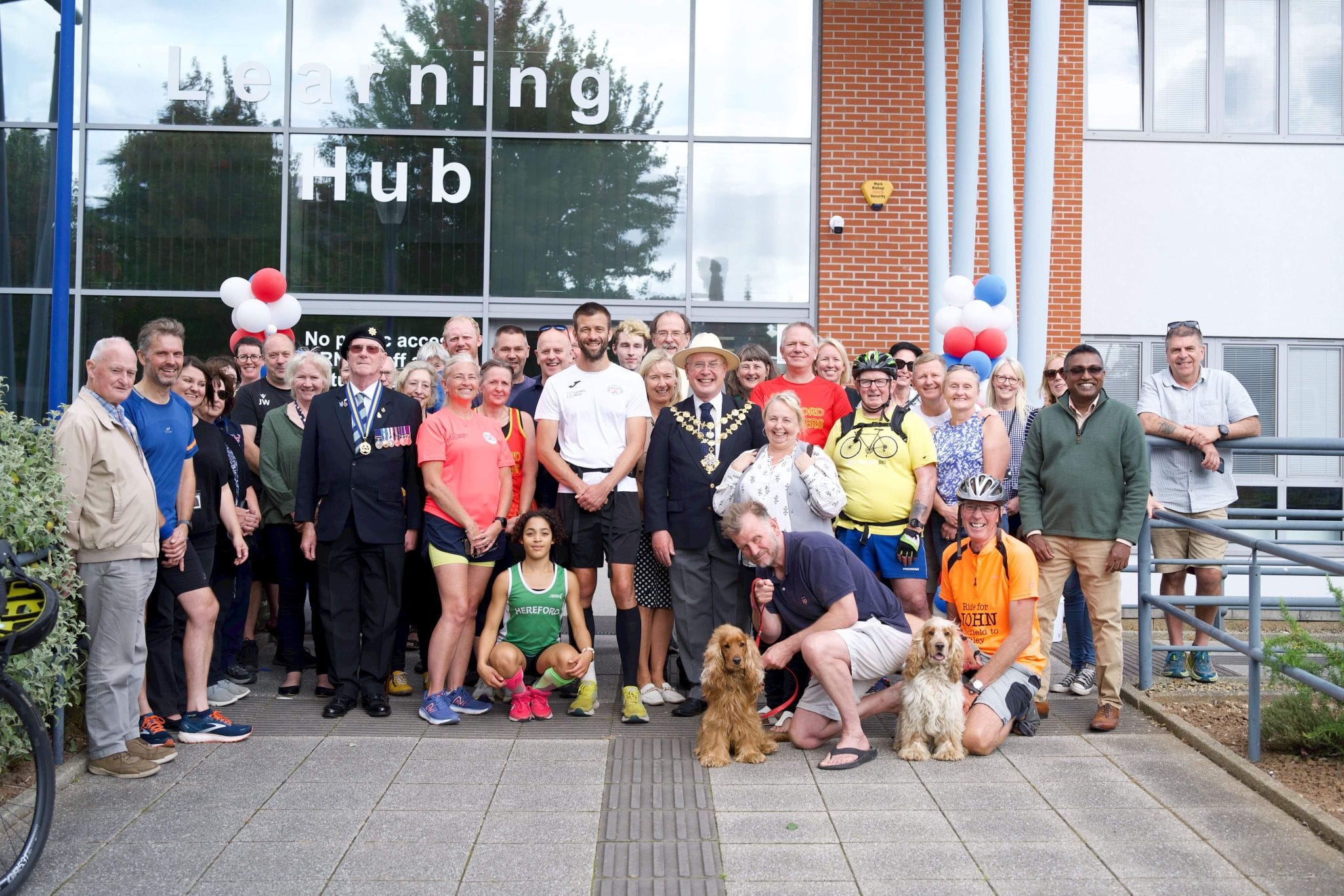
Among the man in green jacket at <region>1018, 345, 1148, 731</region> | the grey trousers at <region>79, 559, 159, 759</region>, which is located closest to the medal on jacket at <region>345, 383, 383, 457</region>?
the grey trousers at <region>79, 559, 159, 759</region>

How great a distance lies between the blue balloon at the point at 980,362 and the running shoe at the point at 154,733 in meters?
5.31

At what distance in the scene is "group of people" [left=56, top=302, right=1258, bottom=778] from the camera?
560cm

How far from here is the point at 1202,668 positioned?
6.73 m

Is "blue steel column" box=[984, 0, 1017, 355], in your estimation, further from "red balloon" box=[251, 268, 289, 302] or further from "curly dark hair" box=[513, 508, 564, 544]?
"red balloon" box=[251, 268, 289, 302]

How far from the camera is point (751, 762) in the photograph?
5.35 meters

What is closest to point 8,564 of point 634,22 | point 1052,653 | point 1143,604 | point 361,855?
point 361,855

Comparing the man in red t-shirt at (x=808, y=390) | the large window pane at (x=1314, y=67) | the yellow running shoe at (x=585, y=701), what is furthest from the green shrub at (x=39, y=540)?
the large window pane at (x=1314, y=67)

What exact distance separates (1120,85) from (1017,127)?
141cm

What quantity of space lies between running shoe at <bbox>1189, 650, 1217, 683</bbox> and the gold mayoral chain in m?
2.97

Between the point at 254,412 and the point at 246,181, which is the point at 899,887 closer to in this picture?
the point at 254,412

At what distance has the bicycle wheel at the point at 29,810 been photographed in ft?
12.7

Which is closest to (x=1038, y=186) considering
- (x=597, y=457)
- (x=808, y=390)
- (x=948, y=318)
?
(x=948, y=318)

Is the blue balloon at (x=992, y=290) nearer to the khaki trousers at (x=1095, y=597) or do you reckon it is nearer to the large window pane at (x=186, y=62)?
the khaki trousers at (x=1095, y=597)

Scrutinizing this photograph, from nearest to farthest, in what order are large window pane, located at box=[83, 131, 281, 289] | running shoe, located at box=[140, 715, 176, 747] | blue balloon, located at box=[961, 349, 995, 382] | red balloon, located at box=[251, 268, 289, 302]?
running shoe, located at box=[140, 715, 176, 747] → blue balloon, located at box=[961, 349, 995, 382] → red balloon, located at box=[251, 268, 289, 302] → large window pane, located at box=[83, 131, 281, 289]
